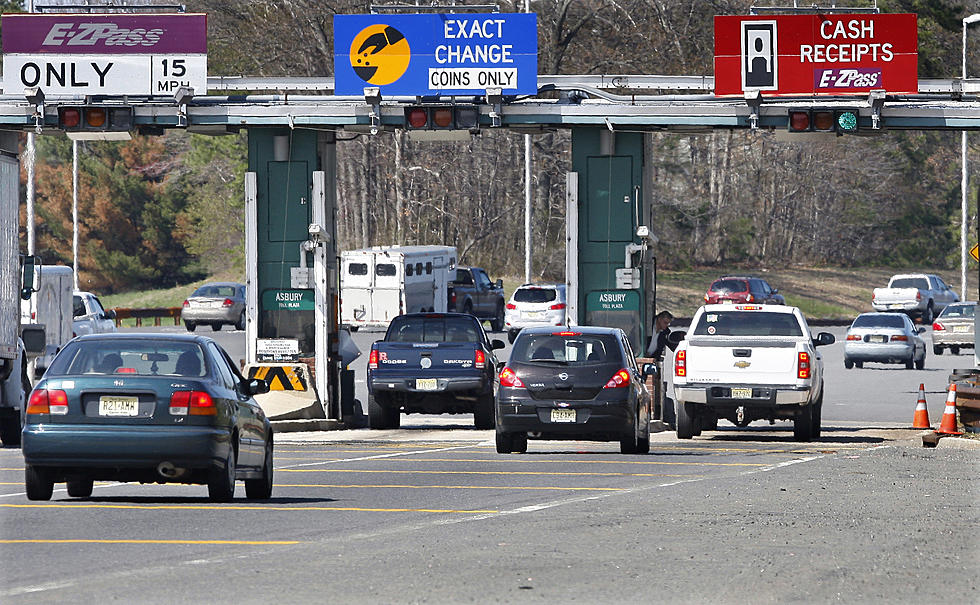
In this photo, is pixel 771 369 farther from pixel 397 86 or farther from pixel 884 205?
pixel 884 205

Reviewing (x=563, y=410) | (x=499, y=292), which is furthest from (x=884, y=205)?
(x=563, y=410)

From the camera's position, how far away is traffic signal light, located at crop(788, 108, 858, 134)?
27766mm

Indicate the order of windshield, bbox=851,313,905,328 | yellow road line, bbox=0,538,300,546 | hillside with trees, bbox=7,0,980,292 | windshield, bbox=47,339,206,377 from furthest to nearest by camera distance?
hillside with trees, bbox=7,0,980,292
windshield, bbox=851,313,905,328
windshield, bbox=47,339,206,377
yellow road line, bbox=0,538,300,546

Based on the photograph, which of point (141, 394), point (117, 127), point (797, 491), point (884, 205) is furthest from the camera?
point (884, 205)

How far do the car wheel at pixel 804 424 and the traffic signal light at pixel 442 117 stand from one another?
22.5ft

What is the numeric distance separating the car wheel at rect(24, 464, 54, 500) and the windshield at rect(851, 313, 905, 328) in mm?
33840

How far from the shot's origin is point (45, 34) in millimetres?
28391

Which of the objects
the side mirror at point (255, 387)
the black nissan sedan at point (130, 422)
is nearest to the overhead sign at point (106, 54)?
the side mirror at point (255, 387)

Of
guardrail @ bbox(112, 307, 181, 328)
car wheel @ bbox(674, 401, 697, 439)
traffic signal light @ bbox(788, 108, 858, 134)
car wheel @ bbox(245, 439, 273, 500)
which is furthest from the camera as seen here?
guardrail @ bbox(112, 307, 181, 328)

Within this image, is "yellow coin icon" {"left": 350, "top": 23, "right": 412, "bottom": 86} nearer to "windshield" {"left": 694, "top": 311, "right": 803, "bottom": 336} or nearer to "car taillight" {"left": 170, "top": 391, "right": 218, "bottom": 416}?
"windshield" {"left": 694, "top": 311, "right": 803, "bottom": 336}

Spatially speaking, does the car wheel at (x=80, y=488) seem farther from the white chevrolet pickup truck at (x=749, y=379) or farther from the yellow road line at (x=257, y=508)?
the white chevrolet pickup truck at (x=749, y=379)

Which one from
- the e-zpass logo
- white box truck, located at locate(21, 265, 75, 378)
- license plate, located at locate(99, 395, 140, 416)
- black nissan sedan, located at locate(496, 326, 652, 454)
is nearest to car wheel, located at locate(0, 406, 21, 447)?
black nissan sedan, located at locate(496, 326, 652, 454)

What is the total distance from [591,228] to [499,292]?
107ft

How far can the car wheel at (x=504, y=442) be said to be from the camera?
22.1 m
